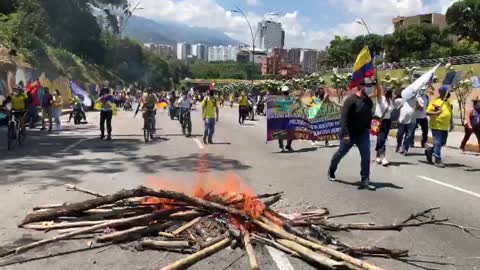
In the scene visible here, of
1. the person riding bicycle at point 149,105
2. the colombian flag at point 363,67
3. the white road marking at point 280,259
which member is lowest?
the white road marking at point 280,259

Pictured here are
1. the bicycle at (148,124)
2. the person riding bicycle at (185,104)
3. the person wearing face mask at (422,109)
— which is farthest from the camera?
the person riding bicycle at (185,104)

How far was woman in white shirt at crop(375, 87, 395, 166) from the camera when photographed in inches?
501

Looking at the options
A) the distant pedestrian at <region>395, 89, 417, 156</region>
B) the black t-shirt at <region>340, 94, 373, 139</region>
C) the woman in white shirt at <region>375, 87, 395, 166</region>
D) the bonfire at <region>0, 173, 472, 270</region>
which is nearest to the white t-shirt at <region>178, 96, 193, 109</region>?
the distant pedestrian at <region>395, 89, 417, 156</region>

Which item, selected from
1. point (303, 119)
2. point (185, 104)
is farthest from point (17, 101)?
point (303, 119)

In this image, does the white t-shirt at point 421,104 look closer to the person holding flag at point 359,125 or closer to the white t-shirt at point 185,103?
the person holding flag at point 359,125

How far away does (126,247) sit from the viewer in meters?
5.67

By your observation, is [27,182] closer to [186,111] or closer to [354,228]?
[354,228]

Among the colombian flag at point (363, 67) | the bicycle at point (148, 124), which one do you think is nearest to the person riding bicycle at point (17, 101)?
the bicycle at point (148, 124)

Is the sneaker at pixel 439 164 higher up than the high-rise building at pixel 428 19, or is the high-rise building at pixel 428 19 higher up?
the high-rise building at pixel 428 19

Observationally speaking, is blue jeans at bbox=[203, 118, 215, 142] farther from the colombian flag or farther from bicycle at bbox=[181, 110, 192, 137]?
the colombian flag

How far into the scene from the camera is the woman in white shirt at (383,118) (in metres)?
12.7

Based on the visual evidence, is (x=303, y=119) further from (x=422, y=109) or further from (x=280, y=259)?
(x=280, y=259)

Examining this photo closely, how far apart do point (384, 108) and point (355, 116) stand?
4.14 meters

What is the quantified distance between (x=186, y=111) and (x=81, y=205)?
13.9 m
